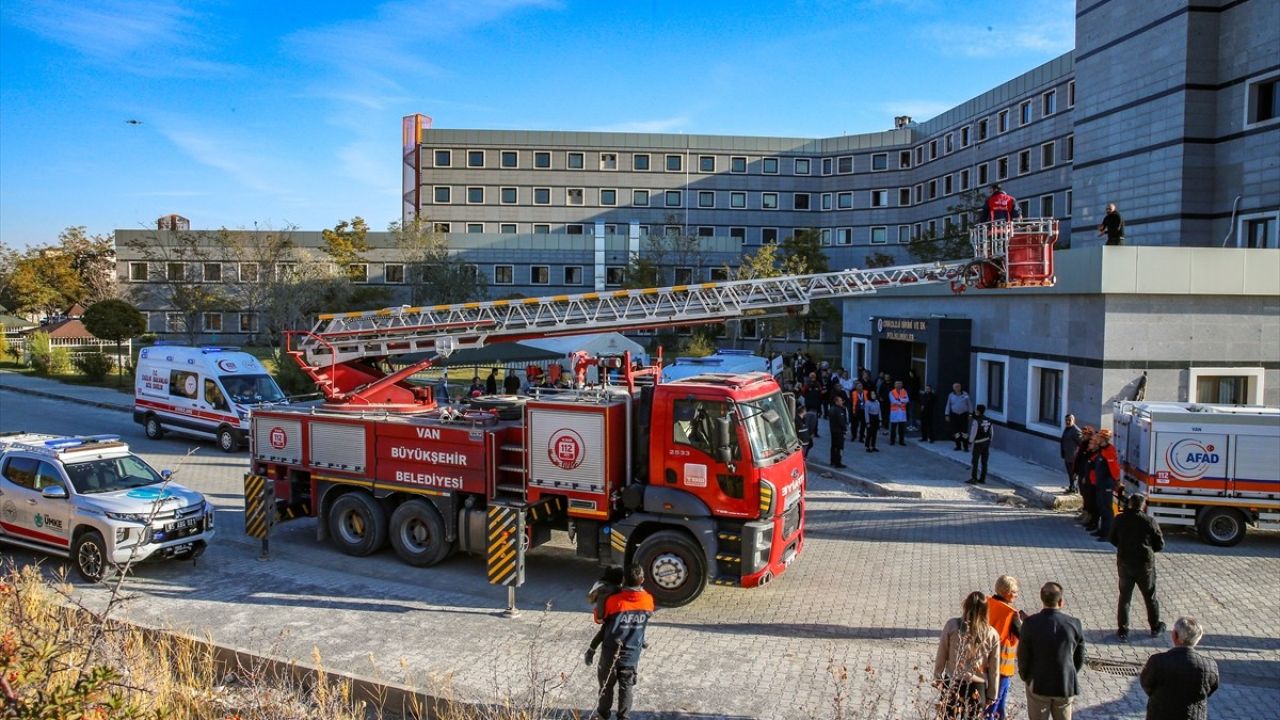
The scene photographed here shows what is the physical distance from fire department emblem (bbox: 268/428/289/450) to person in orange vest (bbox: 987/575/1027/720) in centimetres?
1019

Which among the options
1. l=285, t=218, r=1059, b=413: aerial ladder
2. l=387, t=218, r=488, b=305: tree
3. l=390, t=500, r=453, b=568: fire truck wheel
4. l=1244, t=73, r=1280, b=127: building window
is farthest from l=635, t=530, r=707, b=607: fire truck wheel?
l=387, t=218, r=488, b=305: tree

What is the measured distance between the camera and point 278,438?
13.0 metres

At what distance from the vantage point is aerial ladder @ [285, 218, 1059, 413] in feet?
43.9

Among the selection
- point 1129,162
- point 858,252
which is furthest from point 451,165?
point 1129,162

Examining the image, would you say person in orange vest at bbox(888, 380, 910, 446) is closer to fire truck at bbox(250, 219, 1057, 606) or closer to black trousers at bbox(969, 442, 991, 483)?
black trousers at bbox(969, 442, 991, 483)

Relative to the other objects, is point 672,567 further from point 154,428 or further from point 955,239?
point 955,239

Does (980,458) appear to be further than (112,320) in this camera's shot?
No

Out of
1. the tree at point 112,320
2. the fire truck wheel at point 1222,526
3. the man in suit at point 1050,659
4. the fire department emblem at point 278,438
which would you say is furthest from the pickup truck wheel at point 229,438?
the fire truck wheel at point 1222,526

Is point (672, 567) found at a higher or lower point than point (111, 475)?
lower

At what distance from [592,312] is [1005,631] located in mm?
8283

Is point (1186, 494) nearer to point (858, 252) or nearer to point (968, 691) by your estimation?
point (968, 691)

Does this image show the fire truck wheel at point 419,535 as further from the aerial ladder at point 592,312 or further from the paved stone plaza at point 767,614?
the aerial ladder at point 592,312

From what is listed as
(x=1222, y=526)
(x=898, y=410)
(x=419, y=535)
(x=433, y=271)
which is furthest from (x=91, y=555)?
(x=433, y=271)

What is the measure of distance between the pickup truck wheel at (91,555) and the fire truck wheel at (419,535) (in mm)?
3446
